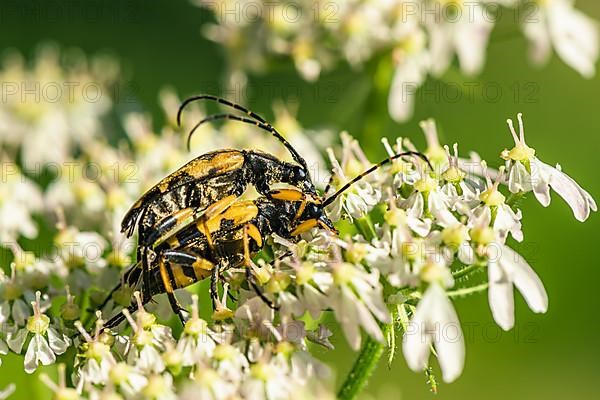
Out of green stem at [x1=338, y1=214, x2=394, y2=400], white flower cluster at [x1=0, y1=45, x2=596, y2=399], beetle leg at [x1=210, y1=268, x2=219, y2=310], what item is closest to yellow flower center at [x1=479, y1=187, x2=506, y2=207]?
white flower cluster at [x1=0, y1=45, x2=596, y2=399]

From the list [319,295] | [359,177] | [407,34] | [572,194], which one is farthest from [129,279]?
[407,34]

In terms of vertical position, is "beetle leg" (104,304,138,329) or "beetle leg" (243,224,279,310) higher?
"beetle leg" (243,224,279,310)

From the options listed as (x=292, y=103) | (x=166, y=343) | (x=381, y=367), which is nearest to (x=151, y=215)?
(x=166, y=343)

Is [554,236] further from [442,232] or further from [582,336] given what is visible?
[442,232]

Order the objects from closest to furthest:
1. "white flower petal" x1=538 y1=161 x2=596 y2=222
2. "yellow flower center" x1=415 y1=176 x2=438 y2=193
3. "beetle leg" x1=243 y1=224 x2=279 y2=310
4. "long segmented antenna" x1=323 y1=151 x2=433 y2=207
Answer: "beetle leg" x1=243 y1=224 x2=279 y2=310, "yellow flower center" x1=415 y1=176 x2=438 y2=193, "white flower petal" x1=538 y1=161 x2=596 y2=222, "long segmented antenna" x1=323 y1=151 x2=433 y2=207

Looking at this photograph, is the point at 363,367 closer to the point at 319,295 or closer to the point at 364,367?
the point at 364,367

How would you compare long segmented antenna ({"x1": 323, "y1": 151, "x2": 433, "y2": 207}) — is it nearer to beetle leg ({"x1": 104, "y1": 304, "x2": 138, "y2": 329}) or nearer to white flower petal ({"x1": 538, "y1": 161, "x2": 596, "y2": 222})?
white flower petal ({"x1": 538, "y1": 161, "x2": 596, "y2": 222})

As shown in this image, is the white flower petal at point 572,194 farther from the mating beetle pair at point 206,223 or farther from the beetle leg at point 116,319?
the beetle leg at point 116,319
